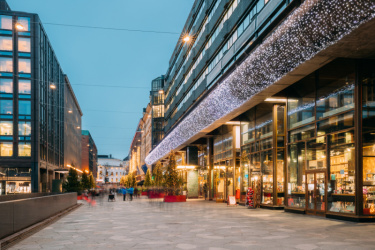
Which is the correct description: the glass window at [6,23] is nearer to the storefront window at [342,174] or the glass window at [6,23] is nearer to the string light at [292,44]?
the string light at [292,44]

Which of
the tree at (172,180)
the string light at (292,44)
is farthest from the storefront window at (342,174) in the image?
the tree at (172,180)

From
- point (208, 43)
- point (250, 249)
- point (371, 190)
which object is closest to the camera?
point (250, 249)

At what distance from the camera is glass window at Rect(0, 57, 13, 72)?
57688mm

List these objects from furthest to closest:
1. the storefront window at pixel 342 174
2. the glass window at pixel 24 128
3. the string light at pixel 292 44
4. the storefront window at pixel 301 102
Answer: the glass window at pixel 24 128 → the storefront window at pixel 301 102 → the storefront window at pixel 342 174 → the string light at pixel 292 44

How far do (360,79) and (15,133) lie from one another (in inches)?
2059

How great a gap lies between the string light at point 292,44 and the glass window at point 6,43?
4277 cm

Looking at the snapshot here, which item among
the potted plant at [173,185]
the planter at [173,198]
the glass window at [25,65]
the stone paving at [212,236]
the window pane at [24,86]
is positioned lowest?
the planter at [173,198]

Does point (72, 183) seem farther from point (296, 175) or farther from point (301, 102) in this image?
point (301, 102)

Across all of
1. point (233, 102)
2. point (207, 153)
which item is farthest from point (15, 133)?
point (233, 102)

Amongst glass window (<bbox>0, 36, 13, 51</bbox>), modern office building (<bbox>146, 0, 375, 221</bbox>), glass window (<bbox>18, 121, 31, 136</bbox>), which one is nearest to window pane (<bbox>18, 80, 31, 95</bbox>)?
glass window (<bbox>18, 121, 31, 136</bbox>)

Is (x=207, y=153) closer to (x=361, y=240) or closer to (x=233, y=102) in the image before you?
(x=233, y=102)

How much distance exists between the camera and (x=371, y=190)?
1543cm

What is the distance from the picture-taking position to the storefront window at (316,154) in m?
18.1

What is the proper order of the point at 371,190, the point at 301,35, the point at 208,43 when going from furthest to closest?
the point at 208,43 → the point at 371,190 → the point at 301,35
